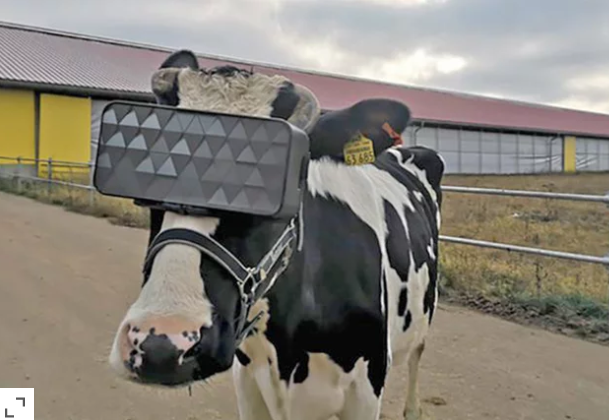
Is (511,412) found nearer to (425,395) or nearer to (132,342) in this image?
(425,395)

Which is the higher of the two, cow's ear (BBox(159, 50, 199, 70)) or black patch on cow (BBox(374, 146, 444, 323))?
cow's ear (BBox(159, 50, 199, 70))

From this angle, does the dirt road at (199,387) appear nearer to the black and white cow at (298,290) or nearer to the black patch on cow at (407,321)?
the black patch on cow at (407,321)

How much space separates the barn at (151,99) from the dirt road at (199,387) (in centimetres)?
234

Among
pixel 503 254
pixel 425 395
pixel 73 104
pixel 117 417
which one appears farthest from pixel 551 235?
pixel 73 104

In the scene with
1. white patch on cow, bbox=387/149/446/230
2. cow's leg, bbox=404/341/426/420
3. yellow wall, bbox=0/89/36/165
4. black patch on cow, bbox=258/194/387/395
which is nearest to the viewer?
black patch on cow, bbox=258/194/387/395

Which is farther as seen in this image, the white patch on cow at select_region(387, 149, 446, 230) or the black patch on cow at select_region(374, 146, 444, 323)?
the white patch on cow at select_region(387, 149, 446, 230)

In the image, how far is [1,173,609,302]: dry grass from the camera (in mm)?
5793

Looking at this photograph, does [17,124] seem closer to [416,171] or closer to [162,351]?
[416,171]

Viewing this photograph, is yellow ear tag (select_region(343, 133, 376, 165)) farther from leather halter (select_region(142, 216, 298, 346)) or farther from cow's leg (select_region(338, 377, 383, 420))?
cow's leg (select_region(338, 377, 383, 420))

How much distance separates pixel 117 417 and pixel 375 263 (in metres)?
1.85

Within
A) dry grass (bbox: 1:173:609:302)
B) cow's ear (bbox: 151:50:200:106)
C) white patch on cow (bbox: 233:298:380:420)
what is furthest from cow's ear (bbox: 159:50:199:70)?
dry grass (bbox: 1:173:609:302)

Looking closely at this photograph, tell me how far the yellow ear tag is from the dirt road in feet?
5.77

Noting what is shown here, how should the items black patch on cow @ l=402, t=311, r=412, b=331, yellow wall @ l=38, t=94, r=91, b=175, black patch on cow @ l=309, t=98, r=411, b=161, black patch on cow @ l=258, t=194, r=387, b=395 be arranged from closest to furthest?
black patch on cow @ l=258, t=194, r=387, b=395 → black patch on cow @ l=309, t=98, r=411, b=161 → black patch on cow @ l=402, t=311, r=412, b=331 → yellow wall @ l=38, t=94, r=91, b=175

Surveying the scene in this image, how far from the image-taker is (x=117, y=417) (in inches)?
127
